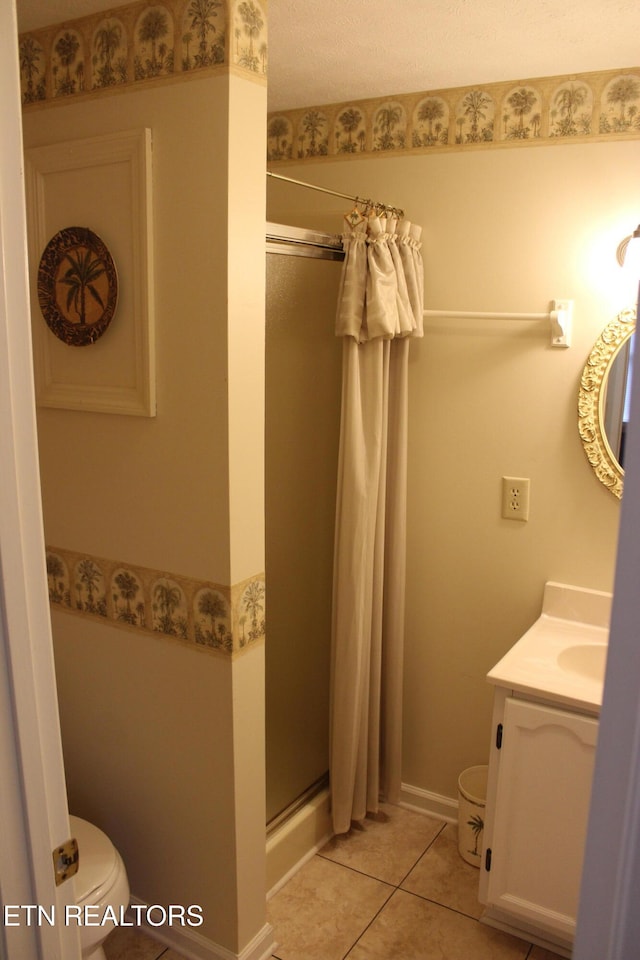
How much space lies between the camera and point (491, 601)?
2527 millimetres

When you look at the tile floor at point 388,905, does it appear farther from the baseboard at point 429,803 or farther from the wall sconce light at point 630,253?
the wall sconce light at point 630,253

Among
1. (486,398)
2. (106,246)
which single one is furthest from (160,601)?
(486,398)

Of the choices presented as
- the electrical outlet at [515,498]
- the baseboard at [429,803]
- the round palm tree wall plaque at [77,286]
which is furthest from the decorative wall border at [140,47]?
the baseboard at [429,803]

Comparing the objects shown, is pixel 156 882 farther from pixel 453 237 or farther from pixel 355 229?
pixel 453 237

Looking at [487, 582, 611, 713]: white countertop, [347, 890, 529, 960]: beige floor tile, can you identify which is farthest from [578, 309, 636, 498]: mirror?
[347, 890, 529, 960]: beige floor tile

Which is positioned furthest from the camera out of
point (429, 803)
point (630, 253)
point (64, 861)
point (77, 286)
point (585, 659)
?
point (429, 803)

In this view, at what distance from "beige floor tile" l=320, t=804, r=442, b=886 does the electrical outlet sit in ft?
3.69

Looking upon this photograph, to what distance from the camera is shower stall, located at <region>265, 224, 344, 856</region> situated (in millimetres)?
2205

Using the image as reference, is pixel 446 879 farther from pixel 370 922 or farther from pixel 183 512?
pixel 183 512

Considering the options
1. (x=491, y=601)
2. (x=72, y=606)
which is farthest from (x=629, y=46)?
(x=72, y=606)

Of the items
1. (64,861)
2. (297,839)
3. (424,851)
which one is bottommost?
(424,851)

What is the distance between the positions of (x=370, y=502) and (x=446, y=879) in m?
1.20

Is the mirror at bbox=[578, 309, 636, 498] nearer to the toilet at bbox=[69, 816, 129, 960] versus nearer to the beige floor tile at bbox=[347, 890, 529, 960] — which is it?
the beige floor tile at bbox=[347, 890, 529, 960]

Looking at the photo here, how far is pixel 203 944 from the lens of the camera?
2033mm
